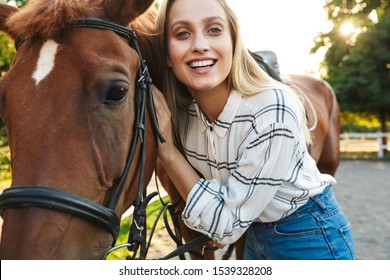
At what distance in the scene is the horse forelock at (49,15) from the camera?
153 centimetres

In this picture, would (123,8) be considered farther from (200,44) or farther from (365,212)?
(365,212)

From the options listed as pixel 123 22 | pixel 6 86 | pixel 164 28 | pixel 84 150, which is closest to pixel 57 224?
pixel 84 150

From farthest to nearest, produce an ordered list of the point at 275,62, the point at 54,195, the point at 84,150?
1. the point at 275,62
2. the point at 84,150
3. the point at 54,195

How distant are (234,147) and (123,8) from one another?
83cm

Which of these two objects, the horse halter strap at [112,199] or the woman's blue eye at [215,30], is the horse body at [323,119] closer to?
the woman's blue eye at [215,30]

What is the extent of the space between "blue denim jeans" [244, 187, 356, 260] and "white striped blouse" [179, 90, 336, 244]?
85 mm

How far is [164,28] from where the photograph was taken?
6.57ft

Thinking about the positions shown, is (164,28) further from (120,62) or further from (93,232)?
(93,232)

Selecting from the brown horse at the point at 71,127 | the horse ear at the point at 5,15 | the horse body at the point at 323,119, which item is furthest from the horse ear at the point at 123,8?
the horse body at the point at 323,119

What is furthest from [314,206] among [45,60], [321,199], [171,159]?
[45,60]

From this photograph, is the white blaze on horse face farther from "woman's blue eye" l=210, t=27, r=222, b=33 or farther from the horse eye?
"woman's blue eye" l=210, t=27, r=222, b=33

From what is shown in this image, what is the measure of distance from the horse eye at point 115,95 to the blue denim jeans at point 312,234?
108 cm

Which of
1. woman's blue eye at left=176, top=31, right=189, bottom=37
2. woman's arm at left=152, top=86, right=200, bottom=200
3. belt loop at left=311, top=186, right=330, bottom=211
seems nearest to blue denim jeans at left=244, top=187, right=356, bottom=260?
belt loop at left=311, top=186, right=330, bottom=211
